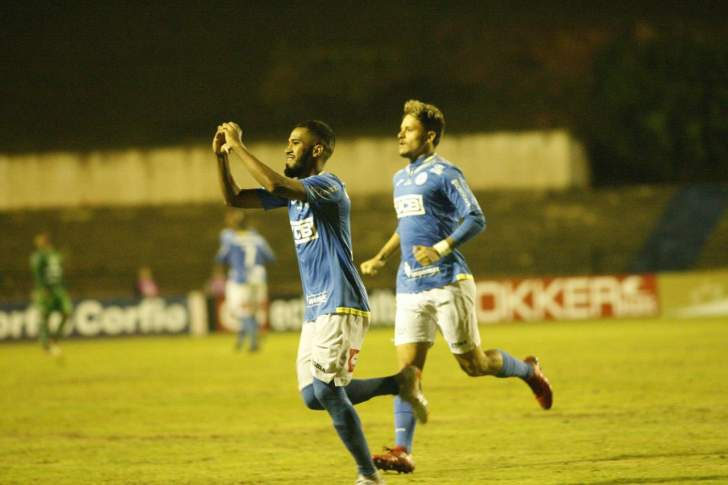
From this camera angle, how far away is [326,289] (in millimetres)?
6824

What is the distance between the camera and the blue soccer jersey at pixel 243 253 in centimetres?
2007

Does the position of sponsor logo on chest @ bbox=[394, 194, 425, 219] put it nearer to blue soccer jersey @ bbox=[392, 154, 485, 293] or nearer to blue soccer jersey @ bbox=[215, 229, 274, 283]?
blue soccer jersey @ bbox=[392, 154, 485, 293]

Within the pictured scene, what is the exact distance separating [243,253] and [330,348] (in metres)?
13.6

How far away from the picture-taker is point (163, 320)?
28.1 metres

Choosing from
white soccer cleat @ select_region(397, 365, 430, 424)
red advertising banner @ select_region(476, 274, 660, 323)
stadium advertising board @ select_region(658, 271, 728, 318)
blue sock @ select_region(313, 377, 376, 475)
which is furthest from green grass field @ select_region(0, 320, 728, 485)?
stadium advertising board @ select_region(658, 271, 728, 318)

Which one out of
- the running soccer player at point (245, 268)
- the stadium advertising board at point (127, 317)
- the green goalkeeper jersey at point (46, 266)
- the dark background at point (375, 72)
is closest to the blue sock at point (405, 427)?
the running soccer player at point (245, 268)

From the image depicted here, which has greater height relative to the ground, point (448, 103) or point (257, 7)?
point (257, 7)

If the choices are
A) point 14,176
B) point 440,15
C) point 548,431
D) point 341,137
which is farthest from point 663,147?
point 548,431

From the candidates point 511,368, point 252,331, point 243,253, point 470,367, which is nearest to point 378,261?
point 470,367

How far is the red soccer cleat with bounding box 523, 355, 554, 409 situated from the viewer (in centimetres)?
912

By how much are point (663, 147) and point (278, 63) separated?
15816 millimetres

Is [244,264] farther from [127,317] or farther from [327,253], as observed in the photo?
[327,253]

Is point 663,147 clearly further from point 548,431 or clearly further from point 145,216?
point 548,431

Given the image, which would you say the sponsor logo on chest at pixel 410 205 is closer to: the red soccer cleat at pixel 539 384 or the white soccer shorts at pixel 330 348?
the white soccer shorts at pixel 330 348
